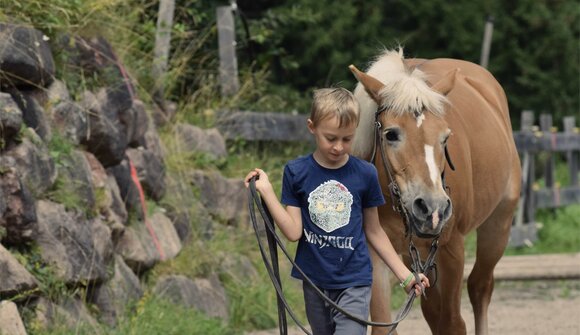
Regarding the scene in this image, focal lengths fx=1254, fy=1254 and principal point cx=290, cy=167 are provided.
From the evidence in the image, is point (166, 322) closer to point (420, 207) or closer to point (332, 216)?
point (420, 207)

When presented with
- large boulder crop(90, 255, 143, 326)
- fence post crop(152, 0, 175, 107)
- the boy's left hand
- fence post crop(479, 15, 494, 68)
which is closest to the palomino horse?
the boy's left hand

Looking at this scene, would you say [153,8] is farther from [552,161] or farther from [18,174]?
[552,161]

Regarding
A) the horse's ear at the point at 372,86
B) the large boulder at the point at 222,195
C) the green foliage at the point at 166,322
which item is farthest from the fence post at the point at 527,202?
the horse's ear at the point at 372,86

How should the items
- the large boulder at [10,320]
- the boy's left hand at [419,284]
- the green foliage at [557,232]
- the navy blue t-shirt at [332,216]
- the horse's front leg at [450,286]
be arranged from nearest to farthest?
the navy blue t-shirt at [332,216] < the boy's left hand at [419,284] < the large boulder at [10,320] < the horse's front leg at [450,286] < the green foliage at [557,232]

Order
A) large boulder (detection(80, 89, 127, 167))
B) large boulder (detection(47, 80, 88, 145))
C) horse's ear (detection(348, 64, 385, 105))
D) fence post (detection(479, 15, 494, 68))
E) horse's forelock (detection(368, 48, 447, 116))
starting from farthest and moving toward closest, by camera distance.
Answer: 1. fence post (detection(479, 15, 494, 68))
2. large boulder (detection(80, 89, 127, 167))
3. large boulder (detection(47, 80, 88, 145))
4. horse's ear (detection(348, 64, 385, 105))
5. horse's forelock (detection(368, 48, 447, 116))

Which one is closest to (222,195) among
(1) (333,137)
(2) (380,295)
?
(2) (380,295)

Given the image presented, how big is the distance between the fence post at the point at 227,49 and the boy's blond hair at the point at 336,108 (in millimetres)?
6148

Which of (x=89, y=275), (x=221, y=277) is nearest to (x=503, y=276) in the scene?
(x=221, y=277)

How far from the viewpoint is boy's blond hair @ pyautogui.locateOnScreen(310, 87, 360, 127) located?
4812 millimetres

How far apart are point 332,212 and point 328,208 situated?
2 cm

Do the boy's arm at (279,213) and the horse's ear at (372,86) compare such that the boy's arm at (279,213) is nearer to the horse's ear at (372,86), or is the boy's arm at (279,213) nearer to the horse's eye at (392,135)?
the horse's eye at (392,135)

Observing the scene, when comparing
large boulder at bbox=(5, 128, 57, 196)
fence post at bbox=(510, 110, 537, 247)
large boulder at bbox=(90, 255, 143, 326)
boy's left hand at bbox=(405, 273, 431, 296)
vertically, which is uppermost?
large boulder at bbox=(5, 128, 57, 196)

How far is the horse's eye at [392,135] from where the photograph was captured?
5.66 metres

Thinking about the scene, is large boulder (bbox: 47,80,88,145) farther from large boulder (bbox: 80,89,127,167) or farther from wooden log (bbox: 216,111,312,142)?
wooden log (bbox: 216,111,312,142)
